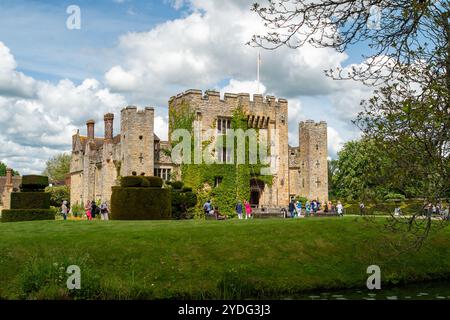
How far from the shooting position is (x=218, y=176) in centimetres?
3878

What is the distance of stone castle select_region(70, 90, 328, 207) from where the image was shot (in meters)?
38.6

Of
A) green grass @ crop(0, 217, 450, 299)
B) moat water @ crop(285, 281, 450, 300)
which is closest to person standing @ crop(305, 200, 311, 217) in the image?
Result: green grass @ crop(0, 217, 450, 299)

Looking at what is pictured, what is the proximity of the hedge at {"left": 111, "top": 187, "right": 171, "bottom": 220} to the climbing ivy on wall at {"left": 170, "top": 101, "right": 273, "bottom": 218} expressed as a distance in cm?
1157

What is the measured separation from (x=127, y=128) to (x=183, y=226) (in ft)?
64.5

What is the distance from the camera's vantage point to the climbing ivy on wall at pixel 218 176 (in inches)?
1499

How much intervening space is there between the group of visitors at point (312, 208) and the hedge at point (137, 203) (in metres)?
12.6

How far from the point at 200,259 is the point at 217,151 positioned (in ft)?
74.7

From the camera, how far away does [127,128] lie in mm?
38500

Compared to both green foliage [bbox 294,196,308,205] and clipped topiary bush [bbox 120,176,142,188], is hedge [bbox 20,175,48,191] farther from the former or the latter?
green foliage [bbox 294,196,308,205]

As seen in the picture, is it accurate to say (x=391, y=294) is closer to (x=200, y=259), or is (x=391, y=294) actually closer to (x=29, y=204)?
(x=200, y=259)
